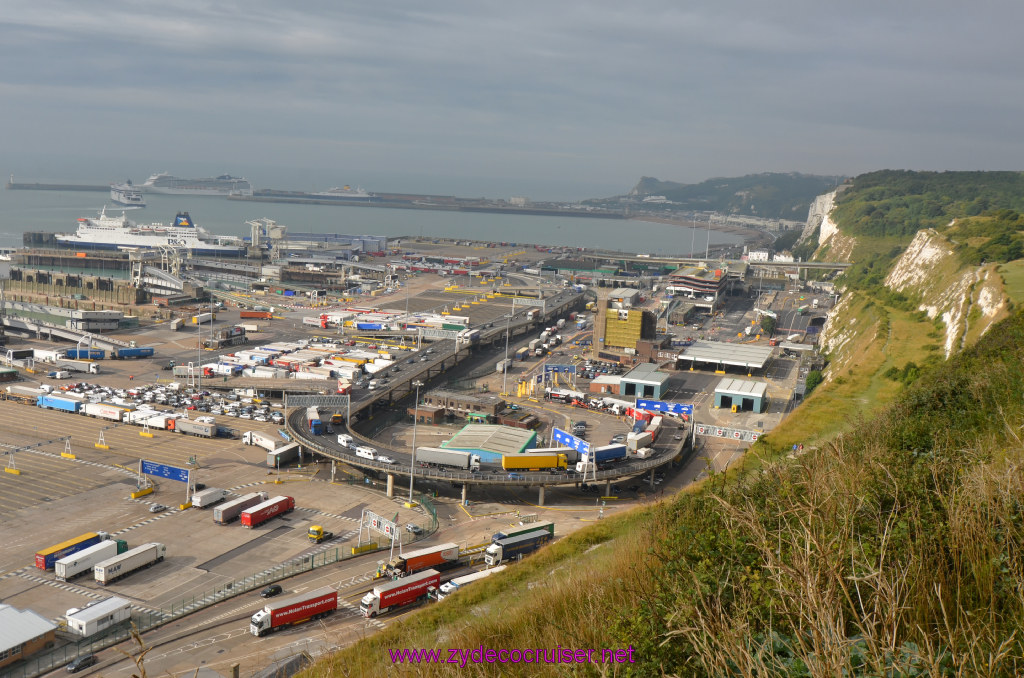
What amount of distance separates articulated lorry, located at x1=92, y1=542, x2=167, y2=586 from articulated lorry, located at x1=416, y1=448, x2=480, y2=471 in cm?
558

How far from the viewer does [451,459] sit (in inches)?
638

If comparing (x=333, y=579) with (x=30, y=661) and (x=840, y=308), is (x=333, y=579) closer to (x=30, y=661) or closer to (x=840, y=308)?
(x=30, y=661)

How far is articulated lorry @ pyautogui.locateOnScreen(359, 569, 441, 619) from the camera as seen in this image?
10.5 m

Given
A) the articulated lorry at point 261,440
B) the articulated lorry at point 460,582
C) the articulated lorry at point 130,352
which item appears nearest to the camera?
the articulated lorry at point 460,582

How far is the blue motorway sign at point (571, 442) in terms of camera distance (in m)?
16.9

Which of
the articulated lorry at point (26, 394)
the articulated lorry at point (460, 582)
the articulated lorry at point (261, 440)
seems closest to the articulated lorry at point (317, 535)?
the articulated lorry at point (460, 582)

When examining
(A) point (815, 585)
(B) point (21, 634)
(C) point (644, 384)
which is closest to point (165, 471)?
(B) point (21, 634)

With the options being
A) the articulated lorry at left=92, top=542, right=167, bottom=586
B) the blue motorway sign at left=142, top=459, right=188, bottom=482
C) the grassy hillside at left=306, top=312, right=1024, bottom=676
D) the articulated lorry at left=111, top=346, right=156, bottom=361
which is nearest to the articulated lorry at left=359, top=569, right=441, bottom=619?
the grassy hillside at left=306, top=312, right=1024, bottom=676

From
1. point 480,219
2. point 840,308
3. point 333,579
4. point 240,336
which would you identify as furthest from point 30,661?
point 480,219

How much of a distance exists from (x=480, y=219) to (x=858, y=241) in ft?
223

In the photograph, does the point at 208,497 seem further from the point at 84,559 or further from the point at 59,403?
the point at 59,403

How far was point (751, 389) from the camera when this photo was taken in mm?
22859

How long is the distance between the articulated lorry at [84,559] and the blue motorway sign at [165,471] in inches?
124

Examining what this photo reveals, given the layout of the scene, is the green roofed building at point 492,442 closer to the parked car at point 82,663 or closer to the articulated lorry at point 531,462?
the articulated lorry at point 531,462
